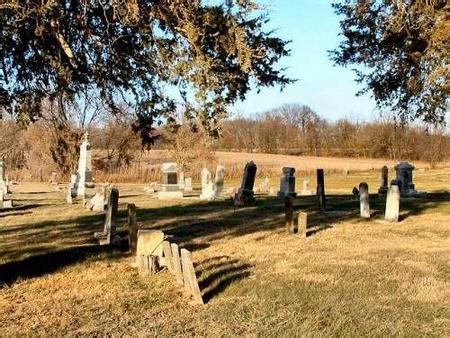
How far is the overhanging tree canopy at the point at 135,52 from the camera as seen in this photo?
812 centimetres

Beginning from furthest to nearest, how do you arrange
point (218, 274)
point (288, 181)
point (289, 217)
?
A: point (288, 181) < point (289, 217) < point (218, 274)

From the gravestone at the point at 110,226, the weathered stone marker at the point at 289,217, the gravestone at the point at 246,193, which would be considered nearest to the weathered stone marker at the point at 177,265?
the gravestone at the point at 110,226

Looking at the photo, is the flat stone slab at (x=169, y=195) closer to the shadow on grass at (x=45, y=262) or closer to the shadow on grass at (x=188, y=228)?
the shadow on grass at (x=188, y=228)

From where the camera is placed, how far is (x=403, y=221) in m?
17.2

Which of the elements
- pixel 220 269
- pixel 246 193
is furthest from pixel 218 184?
pixel 220 269

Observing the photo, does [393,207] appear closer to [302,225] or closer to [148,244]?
[302,225]

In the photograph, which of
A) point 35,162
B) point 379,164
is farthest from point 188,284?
point 379,164

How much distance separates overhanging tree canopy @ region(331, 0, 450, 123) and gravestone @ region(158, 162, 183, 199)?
39.0 ft

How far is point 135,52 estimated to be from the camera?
980cm

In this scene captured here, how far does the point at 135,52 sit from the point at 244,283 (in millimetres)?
4143

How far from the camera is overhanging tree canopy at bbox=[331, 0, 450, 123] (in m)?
12.2

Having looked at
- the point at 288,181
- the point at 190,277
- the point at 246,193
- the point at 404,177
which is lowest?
the point at 190,277

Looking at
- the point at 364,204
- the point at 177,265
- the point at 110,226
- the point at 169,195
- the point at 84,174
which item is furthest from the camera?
the point at 84,174

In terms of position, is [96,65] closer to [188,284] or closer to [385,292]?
[188,284]
